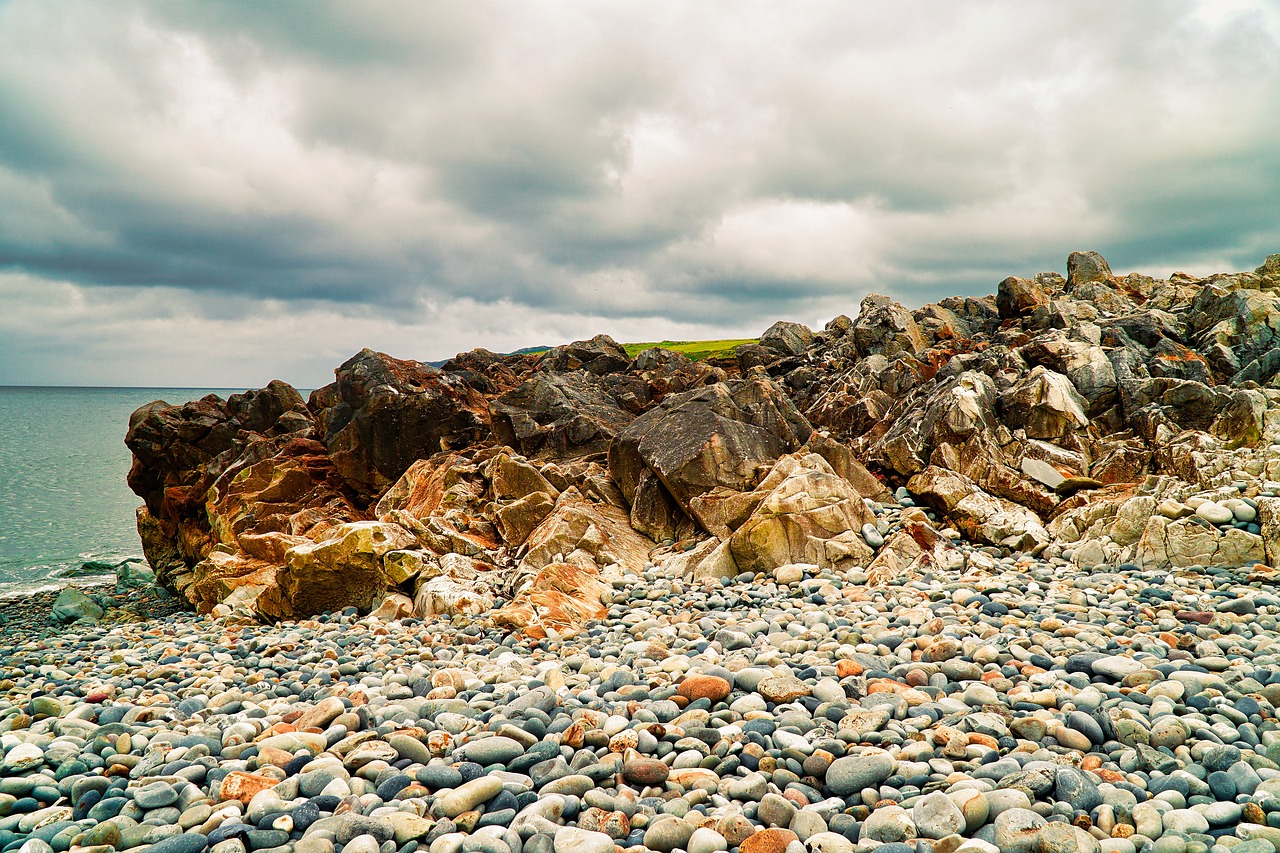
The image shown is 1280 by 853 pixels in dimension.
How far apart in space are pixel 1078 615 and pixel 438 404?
62.8 ft

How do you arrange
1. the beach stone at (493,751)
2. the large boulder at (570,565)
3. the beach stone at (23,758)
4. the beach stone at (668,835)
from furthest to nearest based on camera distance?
the large boulder at (570,565)
the beach stone at (23,758)
the beach stone at (493,751)
the beach stone at (668,835)

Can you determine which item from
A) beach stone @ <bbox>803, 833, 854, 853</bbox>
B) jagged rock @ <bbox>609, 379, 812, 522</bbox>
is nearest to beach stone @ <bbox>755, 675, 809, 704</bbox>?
beach stone @ <bbox>803, 833, 854, 853</bbox>

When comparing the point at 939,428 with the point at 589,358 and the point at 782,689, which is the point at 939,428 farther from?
the point at 589,358

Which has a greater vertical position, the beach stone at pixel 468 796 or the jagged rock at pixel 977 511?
the jagged rock at pixel 977 511

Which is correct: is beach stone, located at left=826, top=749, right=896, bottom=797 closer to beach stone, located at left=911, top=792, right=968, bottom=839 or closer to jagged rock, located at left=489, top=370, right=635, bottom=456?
beach stone, located at left=911, top=792, right=968, bottom=839

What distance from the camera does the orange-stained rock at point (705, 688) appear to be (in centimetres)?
627

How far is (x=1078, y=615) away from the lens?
8.31 m

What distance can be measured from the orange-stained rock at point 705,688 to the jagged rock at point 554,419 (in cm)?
1403

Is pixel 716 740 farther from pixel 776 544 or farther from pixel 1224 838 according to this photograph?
pixel 776 544

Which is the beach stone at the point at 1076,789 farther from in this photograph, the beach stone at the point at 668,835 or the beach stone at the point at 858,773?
the beach stone at the point at 668,835

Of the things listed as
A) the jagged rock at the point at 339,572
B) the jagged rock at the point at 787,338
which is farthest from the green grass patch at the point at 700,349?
the jagged rock at the point at 339,572

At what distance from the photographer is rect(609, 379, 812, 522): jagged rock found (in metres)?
14.8

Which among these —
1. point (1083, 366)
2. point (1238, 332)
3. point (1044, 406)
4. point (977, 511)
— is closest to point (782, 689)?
point (977, 511)

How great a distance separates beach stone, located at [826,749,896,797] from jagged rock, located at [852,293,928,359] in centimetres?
2689
